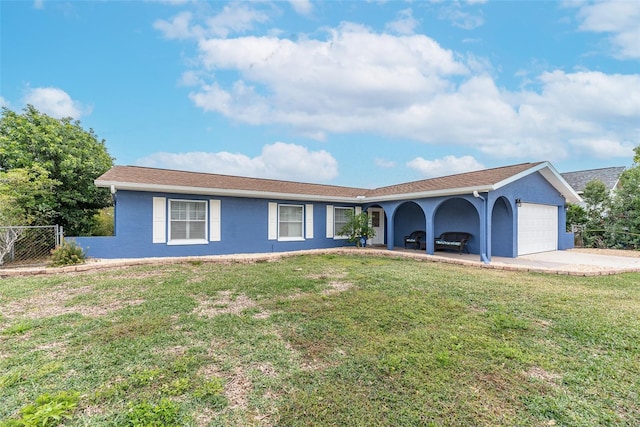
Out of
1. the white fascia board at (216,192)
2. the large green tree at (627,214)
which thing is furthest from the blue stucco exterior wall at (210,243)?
the large green tree at (627,214)

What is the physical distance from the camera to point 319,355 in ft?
10.7

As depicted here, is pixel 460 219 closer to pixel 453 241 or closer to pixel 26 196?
pixel 453 241

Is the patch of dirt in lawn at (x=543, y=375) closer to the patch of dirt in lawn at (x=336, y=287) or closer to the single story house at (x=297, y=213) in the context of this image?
the patch of dirt in lawn at (x=336, y=287)

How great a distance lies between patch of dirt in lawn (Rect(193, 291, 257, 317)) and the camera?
468cm

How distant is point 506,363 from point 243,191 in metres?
9.81

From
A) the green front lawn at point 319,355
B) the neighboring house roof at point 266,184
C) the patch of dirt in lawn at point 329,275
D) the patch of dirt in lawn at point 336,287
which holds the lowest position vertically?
the green front lawn at point 319,355

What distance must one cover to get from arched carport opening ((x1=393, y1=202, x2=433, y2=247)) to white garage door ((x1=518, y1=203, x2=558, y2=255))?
3.89 metres

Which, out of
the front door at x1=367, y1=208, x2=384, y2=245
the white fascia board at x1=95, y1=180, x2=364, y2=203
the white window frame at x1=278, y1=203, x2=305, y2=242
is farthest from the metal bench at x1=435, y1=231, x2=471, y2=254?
the white window frame at x1=278, y1=203, x2=305, y2=242

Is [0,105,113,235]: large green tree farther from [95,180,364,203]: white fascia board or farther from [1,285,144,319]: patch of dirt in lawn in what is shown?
[1,285,144,319]: patch of dirt in lawn

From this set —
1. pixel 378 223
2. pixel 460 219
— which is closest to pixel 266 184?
pixel 378 223

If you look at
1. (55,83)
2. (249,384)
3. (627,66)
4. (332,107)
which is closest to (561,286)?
(249,384)

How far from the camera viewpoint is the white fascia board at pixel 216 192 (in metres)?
9.28

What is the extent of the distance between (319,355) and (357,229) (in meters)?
10.3

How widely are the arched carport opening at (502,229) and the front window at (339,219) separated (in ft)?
20.6
